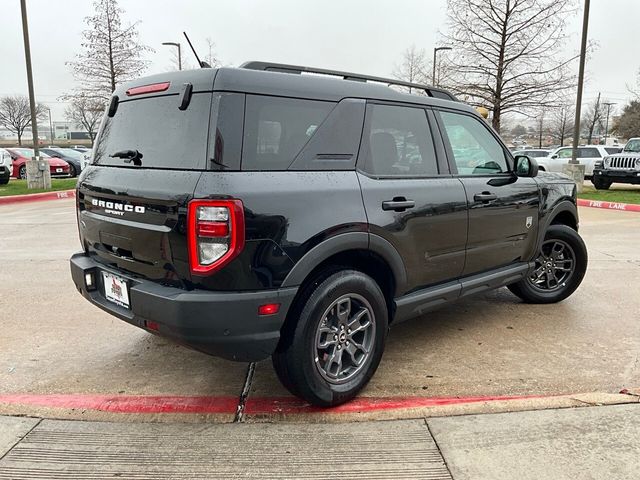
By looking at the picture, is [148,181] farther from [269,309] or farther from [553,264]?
[553,264]

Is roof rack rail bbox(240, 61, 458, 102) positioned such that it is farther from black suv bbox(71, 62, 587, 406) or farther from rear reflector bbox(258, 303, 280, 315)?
rear reflector bbox(258, 303, 280, 315)

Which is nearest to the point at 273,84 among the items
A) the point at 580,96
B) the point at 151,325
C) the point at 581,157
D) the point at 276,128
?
the point at 276,128

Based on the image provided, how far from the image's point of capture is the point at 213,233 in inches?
100

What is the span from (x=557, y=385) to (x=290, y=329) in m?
1.83

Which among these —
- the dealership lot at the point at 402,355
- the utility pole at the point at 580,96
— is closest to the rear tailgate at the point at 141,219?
the dealership lot at the point at 402,355

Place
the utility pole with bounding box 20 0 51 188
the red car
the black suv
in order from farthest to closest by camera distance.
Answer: the red car → the utility pole with bounding box 20 0 51 188 → the black suv

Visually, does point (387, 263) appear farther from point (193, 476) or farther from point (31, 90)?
point (31, 90)

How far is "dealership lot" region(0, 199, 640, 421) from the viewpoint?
132 inches

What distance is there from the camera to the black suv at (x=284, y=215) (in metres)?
2.62

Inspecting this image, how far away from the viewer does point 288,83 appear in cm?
294

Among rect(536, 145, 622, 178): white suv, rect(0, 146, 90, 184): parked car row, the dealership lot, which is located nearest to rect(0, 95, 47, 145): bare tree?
rect(0, 146, 90, 184): parked car row

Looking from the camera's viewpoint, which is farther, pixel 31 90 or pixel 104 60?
pixel 104 60

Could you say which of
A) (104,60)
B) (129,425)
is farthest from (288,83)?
(104,60)

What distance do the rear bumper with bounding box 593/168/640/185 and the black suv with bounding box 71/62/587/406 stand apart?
14.1m
